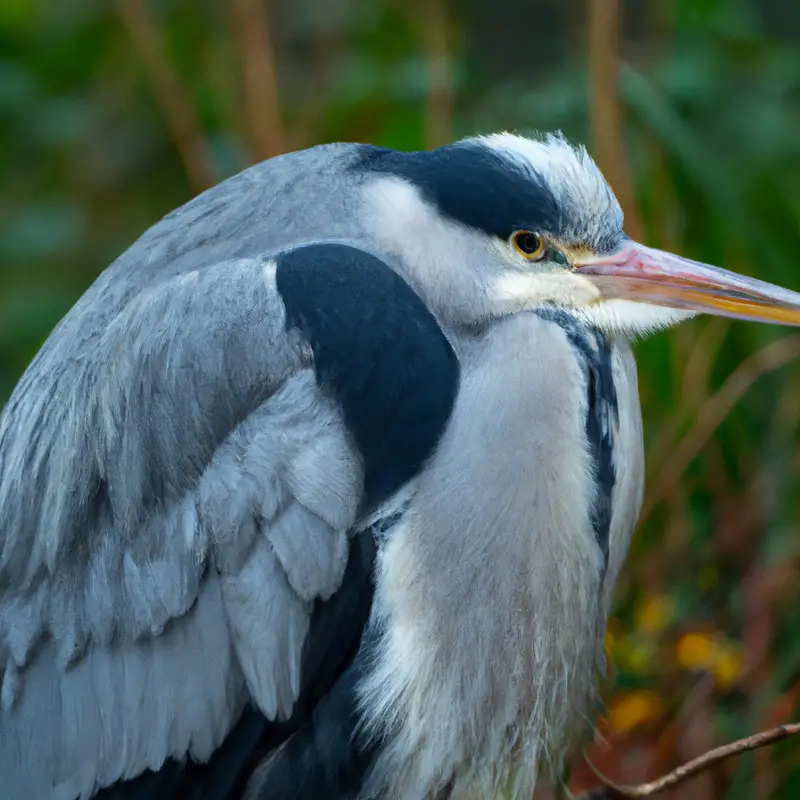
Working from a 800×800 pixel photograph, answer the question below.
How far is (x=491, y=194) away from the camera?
1.58 m

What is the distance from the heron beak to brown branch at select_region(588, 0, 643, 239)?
2.85 feet

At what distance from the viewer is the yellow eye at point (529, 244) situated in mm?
1598

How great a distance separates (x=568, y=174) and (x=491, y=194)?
11 centimetres

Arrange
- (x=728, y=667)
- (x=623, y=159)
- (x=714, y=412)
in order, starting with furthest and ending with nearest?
(x=623, y=159) < (x=714, y=412) < (x=728, y=667)

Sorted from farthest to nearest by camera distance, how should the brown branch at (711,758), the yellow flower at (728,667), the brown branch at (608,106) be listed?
the brown branch at (608,106)
the yellow flower at (728,667)
the brown branch at (711,758)

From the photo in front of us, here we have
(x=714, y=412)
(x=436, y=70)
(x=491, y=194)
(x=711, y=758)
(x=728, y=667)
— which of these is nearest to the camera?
(x=711, y=758)

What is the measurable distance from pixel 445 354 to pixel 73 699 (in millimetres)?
622

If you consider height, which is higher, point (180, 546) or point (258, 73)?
point (258, 73)

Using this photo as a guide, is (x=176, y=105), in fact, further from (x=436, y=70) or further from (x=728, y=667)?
(x=728, y=667)

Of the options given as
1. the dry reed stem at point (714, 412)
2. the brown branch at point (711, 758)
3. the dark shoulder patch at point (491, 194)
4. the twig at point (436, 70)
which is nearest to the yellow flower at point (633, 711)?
the dry reed stem at point (714, 412)

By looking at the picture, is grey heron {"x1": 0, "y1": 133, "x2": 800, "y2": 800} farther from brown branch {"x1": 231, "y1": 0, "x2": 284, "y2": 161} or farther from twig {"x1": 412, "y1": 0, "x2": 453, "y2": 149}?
brown branch {"x1": 231, "y1": 0, "x2": 284, "y2": 161}

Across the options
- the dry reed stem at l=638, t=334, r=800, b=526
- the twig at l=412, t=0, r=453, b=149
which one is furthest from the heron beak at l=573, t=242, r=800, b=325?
the twig at l=412, t=0, r=453, b=149

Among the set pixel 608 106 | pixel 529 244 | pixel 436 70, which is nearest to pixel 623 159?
pixel 608 106

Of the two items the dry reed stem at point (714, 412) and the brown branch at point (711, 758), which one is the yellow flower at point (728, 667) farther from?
the brown branch at point (711, 758)
